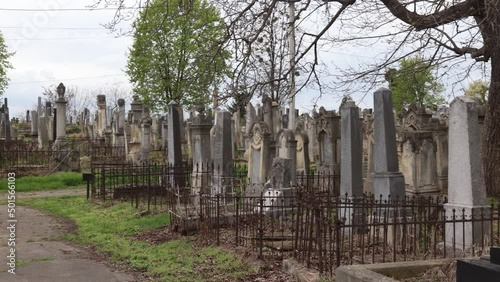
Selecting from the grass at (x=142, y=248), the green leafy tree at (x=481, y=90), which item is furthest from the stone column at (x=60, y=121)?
the green leafy tree at (x=481, y=90)

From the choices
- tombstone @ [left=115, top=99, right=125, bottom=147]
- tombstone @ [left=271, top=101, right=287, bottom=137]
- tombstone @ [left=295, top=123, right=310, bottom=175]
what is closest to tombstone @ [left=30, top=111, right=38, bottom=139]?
tombstone @ [left=115, top=99, right=125, bottom=147]

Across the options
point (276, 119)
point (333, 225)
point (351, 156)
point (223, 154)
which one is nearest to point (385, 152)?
point (351, 156)

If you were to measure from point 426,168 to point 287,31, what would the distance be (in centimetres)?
510

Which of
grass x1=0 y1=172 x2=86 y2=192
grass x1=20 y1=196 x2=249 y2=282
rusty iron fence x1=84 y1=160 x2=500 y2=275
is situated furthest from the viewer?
grass x1=0 y1=172 x2=86 y2=192

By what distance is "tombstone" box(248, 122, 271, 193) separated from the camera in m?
13.7

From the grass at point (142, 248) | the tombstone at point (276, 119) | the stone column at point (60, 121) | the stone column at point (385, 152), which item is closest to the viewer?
the grass at point (142, 248)

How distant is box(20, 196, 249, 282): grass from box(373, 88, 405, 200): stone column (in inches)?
115

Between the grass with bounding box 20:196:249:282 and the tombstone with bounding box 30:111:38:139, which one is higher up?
the tombstone with bounding box 30:111:38:139

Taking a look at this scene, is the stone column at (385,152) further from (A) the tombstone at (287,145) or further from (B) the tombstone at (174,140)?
(B) the tombstone at (174,140)

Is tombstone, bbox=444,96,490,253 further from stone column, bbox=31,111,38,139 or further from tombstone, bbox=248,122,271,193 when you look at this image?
stone column, bbox=31,111,38,139

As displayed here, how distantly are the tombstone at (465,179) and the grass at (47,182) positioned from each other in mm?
16302

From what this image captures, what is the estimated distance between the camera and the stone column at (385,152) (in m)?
9.12

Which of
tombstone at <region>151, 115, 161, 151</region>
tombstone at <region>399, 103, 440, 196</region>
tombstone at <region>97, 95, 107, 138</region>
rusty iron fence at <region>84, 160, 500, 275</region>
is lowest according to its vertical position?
rusty iron fence at <region>84, 160, 500, 275</region>

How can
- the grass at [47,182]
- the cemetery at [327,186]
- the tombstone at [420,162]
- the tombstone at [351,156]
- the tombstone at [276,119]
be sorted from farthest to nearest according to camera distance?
the tombstone at [276,119], the grass at [47,182], the tombstone at [420,162], the tombstone at [351,156], the cemetery at [327,186]
